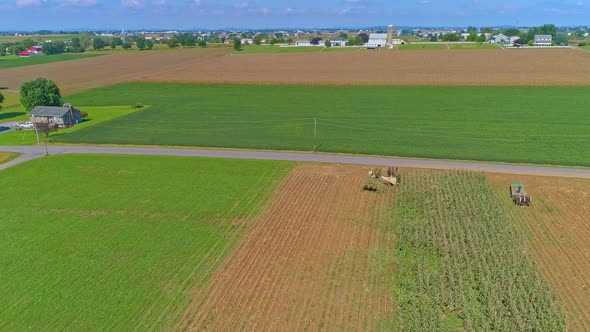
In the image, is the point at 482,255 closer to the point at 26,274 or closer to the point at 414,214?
the point at 414,214

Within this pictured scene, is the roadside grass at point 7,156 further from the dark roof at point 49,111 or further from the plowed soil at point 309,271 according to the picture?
the plowed soil at point 309,271

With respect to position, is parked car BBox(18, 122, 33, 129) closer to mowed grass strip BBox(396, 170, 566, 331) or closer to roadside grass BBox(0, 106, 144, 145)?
roadside grass BBox(0, 106, 144, 145)

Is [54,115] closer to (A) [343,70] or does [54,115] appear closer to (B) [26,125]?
(B) [26,125]

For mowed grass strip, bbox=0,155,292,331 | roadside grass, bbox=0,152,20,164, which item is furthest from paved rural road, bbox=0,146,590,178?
mowed grass strip, bbox=0,155,292,331

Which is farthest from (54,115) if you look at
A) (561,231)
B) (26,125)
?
(561,231)

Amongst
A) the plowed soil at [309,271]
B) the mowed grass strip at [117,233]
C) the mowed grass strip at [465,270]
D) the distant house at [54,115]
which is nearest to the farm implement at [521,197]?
the mowed grass strip at [465,270]

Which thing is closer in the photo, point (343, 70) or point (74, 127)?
point (74, 127)
